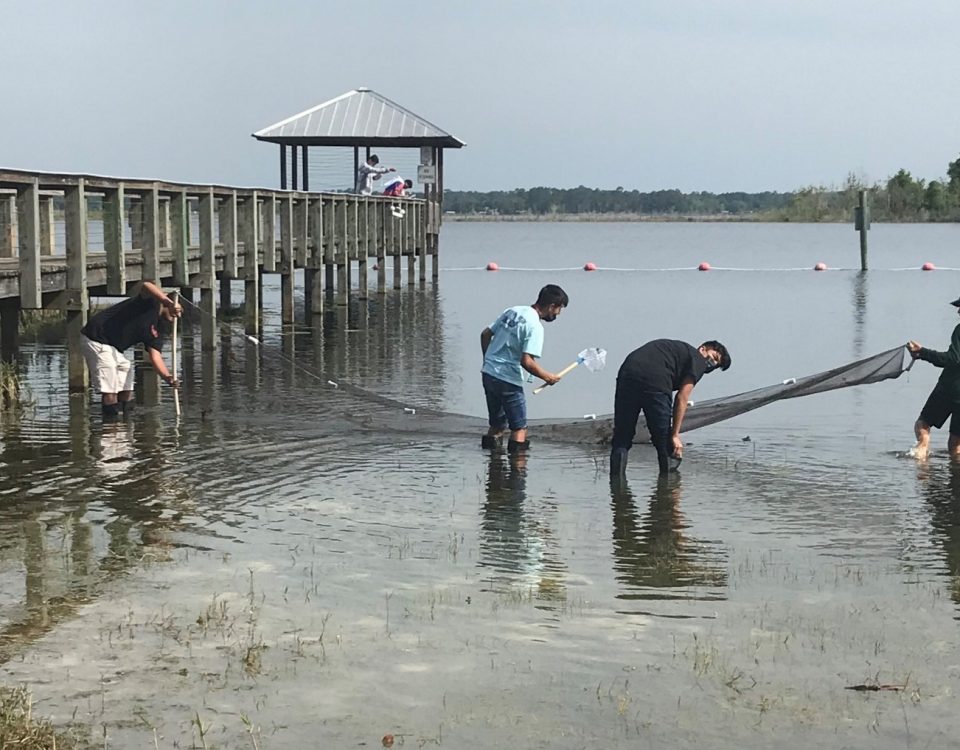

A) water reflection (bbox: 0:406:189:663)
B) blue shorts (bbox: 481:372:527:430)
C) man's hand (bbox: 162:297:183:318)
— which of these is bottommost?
water reflection (bbox: 0:406:189:663)

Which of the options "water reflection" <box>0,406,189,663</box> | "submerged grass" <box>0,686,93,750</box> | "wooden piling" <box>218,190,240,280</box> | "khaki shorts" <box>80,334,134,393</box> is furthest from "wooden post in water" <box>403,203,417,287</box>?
"submerged grass" <box>0,686,93,750</box>

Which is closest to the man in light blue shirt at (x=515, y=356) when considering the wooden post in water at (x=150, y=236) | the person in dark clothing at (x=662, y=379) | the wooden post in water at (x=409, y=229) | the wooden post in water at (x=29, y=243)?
the person in dark clothing at (x=662, y=379)

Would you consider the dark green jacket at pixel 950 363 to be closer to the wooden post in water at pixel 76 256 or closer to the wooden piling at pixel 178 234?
the wooden post in water at pixel 76 256

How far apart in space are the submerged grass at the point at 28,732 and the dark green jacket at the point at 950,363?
29.0 feet

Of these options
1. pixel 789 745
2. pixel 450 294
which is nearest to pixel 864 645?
pixel 789 745

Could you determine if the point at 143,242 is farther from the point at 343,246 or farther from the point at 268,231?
the point at 343,246

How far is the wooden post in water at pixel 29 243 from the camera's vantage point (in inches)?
594

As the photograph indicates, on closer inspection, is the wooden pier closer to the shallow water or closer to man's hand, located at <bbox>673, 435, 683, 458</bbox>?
the shallow water

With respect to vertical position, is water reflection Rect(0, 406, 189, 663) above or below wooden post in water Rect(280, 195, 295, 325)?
below

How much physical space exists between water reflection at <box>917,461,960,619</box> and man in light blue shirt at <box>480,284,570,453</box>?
312 centimetres

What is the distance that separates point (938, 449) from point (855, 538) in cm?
480

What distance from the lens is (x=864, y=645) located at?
7449 millimetres

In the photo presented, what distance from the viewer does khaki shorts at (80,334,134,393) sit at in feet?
48.1

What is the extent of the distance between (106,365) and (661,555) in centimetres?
718
